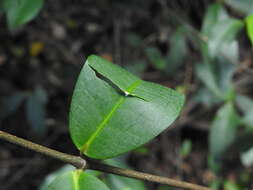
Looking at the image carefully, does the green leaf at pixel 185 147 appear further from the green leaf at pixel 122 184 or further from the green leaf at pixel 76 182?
the green leaf at pixel 76 182

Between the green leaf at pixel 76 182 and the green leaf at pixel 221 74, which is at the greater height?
the green leaf at pixel 76 182

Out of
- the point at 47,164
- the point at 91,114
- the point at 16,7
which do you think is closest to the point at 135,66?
the point at 47,164

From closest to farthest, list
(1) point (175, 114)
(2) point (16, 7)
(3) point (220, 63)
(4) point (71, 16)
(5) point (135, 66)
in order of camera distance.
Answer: (1) point (175, 114) < (2) point (16, 7) < (3) point (220, 63) < (5) point (135, 66) < (4) point (71, 16)

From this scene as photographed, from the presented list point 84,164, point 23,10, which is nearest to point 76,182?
point 84,164

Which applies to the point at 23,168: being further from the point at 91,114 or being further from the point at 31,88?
the point at 91,114

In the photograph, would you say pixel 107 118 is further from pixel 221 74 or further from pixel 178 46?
pixel 178 46

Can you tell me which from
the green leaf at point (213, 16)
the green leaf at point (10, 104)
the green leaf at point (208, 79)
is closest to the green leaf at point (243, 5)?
the green leaf at point (213, 16)

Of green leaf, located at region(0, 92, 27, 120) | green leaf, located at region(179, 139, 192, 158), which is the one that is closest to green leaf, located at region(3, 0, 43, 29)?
green leaf, located at region(0, 92, 27, 120)
